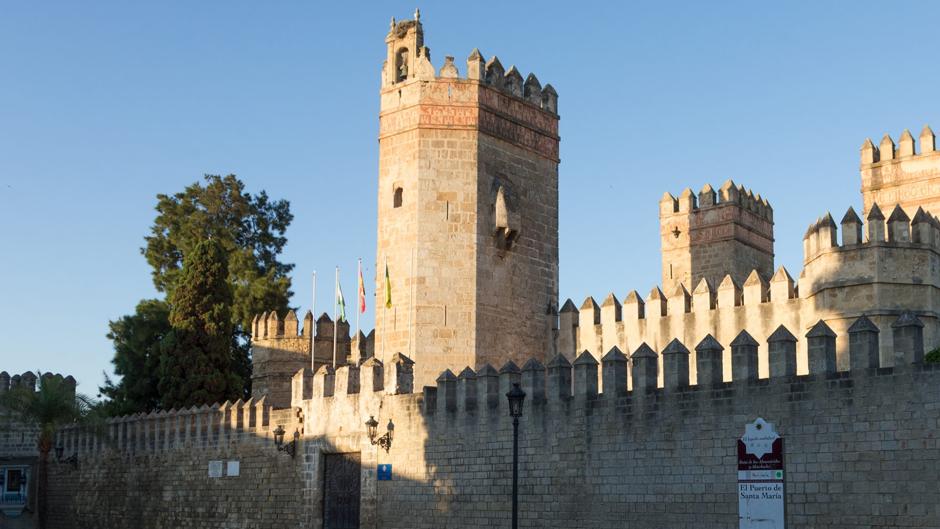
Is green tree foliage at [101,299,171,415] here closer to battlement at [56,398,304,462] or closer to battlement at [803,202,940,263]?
battlement at [56,398,304,462]

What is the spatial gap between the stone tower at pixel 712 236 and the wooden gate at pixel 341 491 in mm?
11847

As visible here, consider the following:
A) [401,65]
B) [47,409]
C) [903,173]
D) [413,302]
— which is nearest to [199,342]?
[47,409]

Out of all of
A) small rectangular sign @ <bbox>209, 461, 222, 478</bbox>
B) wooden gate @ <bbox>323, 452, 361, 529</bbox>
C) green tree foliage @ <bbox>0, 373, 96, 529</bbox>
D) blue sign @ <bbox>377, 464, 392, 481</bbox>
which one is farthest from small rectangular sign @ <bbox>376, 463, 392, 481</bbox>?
green tree foliage @ <bbox>0, 373, 96, 529</bbox>

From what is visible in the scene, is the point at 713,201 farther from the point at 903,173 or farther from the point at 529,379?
the point at 529,379

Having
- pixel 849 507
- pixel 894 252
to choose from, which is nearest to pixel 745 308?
pixel 894 252

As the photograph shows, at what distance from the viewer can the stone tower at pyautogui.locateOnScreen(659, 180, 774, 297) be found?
30.3 meters

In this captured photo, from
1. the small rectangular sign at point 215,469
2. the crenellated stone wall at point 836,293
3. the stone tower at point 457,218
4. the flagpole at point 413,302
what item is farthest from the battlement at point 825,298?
the small rectangular sign at point 215,469

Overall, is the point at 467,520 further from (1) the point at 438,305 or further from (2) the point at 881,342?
(2) the point at 881,342

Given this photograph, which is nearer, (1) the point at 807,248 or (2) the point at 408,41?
(1) the point at 807,248

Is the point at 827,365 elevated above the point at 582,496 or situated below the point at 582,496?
above

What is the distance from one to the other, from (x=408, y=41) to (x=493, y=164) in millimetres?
3278

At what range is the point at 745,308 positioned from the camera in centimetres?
2209

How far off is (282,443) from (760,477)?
1086 centimetres

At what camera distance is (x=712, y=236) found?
100 ft
